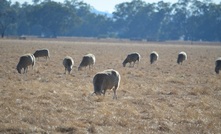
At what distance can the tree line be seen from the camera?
126125 millimetres

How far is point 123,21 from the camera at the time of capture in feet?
484

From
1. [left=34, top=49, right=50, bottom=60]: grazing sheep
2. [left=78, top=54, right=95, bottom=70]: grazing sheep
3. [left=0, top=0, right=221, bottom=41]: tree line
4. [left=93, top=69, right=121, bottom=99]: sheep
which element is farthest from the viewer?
[left=0, top=0, right=221, bottom=41]: tree line

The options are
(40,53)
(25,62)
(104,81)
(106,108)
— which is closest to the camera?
(106,108)

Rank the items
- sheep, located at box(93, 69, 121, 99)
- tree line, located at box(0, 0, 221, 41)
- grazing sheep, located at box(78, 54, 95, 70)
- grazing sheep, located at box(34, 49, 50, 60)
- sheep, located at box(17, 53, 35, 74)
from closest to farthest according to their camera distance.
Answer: sheep, located at box(93, 69, 121, 99), sheep, located at box(17, 53, 35, 74), grazing sheep, located at box(78, 54, 95, 70), grazing sheep, located at box(34, 49, 50, 60), tree line, located at box(0, 0, 221, 41)

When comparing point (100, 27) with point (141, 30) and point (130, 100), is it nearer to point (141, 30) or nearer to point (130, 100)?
point (141, 30)

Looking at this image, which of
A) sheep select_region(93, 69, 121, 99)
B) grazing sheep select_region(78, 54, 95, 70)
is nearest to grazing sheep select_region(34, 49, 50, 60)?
grazing sheep select_region(78, 54, 95, 70)

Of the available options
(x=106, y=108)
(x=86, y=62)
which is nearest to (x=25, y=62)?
(x=86, y=62)

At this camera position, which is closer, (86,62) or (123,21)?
(86,62)

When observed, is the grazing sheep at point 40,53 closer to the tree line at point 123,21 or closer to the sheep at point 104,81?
the sheep at point 104,81

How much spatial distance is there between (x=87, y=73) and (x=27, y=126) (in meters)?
14.4

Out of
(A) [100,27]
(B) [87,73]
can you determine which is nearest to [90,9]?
(A) [100,27]

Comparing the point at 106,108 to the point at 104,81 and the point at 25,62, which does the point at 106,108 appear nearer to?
the point at 104,81

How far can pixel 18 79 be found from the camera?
2036 cm

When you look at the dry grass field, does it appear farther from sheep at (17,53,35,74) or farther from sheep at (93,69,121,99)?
sheep at (17,53,35,74)
